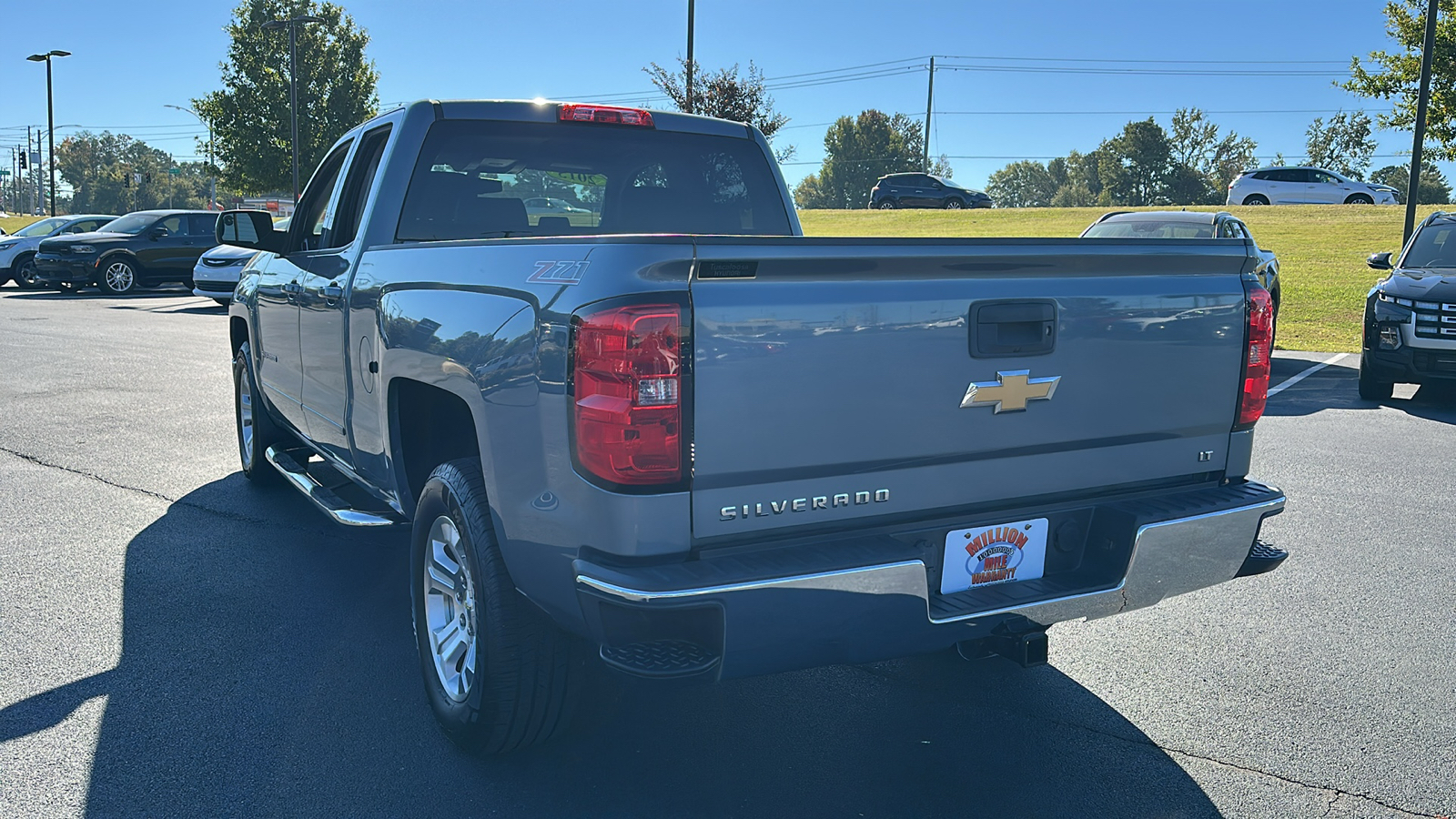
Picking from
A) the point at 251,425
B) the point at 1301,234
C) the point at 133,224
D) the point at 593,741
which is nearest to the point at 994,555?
the point at 593,741

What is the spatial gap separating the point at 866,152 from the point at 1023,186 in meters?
48.5

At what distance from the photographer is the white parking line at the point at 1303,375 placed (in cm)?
1120

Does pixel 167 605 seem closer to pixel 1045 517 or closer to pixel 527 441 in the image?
pixel 527 441

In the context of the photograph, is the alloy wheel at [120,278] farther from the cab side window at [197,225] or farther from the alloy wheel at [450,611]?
the alloy wheel at [450,611]

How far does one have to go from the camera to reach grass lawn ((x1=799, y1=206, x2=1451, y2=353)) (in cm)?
1784

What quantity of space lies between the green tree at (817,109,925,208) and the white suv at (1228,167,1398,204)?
267ft

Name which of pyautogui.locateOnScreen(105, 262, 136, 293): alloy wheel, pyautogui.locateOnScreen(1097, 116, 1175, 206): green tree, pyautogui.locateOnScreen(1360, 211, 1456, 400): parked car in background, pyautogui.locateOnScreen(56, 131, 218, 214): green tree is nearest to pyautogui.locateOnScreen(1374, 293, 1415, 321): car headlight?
pyautogui.locateOnScreen(1360, 211, 1456, 400): parked car in background

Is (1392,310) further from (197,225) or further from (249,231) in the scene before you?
(197,225)

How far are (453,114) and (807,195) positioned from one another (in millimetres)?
141756

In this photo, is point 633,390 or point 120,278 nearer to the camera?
point 633,390

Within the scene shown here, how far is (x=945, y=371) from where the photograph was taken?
9.32ft

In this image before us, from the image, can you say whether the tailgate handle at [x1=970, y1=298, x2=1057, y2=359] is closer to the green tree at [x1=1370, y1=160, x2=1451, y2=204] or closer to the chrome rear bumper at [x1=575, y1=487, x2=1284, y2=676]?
the chrome rear bumper at [x1=575, y1=487, x2=1284, y2=676]

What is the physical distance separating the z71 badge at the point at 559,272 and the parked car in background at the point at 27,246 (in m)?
25.9

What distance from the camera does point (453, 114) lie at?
4484mm
